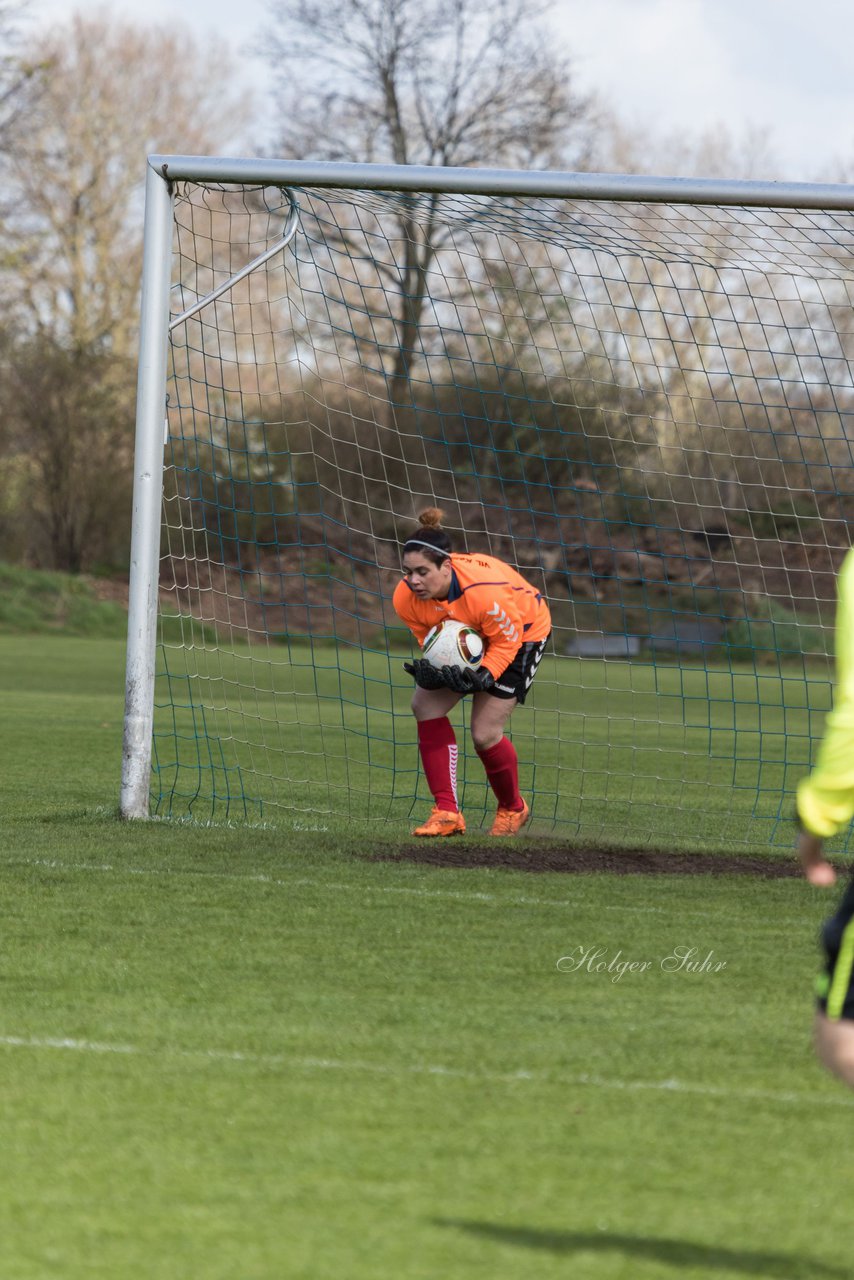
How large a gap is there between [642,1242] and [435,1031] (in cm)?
153

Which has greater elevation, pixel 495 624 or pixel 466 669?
pixel 495 624

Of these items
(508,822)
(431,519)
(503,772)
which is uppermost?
(431,519)

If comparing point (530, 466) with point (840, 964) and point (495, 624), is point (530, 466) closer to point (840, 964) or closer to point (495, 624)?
point (495, 624)

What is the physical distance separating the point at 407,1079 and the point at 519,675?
4.46m

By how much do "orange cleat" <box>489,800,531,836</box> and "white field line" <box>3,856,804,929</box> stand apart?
5.96ft

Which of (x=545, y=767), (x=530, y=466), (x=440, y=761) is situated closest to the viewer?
(x=440, y=761)

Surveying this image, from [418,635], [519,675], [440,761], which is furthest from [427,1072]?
[418,635]

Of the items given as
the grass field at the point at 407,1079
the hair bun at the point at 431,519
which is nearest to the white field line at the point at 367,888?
the grass field at the point at 407,1079

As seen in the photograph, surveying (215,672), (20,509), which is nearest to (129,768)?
(215,672)

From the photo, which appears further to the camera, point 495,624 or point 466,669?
point 495,624

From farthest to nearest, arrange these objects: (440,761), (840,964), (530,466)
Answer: (530,466)
(440,761)
(840,964)

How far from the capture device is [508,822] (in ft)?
27.8

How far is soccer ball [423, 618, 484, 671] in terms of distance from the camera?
797 cm

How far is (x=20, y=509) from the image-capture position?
33.8 m
